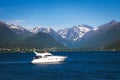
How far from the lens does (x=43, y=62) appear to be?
188625 millimetres

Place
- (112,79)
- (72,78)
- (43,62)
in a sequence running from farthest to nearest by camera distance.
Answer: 1. (43,62)
2. (72,78)
3. (112,79)

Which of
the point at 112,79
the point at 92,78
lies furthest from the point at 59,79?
the point at 112,79

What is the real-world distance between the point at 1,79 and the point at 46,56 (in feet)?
298

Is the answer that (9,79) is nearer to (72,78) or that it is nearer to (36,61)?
(72,78)

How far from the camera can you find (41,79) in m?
101

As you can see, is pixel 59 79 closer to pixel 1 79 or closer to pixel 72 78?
pixel 72 78

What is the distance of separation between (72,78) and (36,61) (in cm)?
9246

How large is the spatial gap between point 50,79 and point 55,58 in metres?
91.3

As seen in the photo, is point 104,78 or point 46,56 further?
point 46,56

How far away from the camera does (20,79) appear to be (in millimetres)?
103250

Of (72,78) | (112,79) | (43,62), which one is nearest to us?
(112,79)

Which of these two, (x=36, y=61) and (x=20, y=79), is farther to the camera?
(x=36, y=61)

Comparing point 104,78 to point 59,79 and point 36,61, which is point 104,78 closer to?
point 59,79

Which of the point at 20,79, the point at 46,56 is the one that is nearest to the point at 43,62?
the point at 46,56
